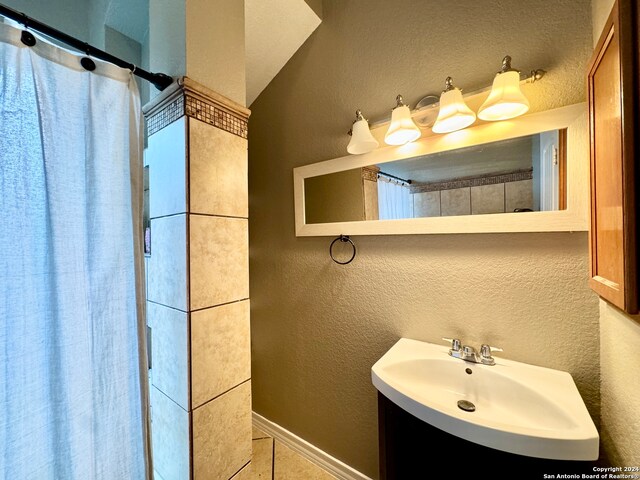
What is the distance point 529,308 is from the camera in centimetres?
100

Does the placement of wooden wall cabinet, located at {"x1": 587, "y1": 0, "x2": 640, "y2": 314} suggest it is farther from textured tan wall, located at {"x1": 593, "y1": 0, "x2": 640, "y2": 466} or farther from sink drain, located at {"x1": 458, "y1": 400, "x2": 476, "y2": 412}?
sink drain, located at {"x1": 458, "y1": 400, "x2": 476, "y2": 412}

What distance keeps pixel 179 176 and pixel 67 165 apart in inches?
10.4

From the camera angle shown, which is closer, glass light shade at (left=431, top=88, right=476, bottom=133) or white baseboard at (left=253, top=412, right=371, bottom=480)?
glass light shade at (left=431, top=88, right=476, bottom=133)

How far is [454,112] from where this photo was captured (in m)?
1.00

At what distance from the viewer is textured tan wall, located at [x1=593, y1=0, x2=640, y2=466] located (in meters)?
0.65

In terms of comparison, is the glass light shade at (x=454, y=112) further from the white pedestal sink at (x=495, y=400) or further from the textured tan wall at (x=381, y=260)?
the white pedestal sink at (x=495, y=400)

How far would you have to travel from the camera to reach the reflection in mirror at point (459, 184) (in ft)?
3.17

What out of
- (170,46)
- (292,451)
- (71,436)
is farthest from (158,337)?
(292,451)

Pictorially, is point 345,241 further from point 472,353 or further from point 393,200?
point 472,353

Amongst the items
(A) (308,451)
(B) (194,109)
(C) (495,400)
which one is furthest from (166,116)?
(A) (308,451)

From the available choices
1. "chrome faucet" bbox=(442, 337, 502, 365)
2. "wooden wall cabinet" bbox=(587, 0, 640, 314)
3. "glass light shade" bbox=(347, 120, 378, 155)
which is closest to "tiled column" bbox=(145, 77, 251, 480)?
"glass light shade" bbox=(347, 120, 378, 155)

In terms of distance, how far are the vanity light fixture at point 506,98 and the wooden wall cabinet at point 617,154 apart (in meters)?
0.20

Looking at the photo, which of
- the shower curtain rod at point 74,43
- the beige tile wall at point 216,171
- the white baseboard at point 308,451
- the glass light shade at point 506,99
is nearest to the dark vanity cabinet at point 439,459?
the white baseboard at point 308,451

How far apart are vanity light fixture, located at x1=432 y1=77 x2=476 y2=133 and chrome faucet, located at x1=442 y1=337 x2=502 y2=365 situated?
92cm
